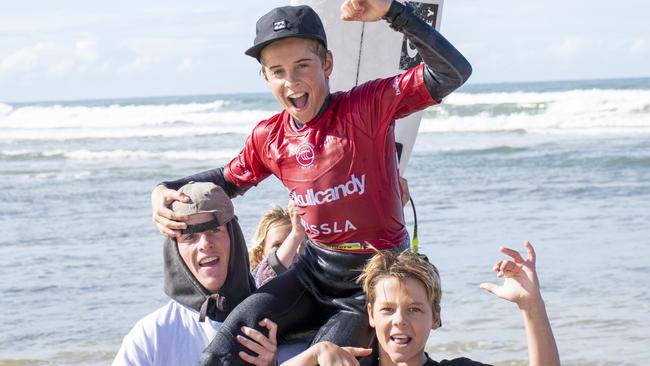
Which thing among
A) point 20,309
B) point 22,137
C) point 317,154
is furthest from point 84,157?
point 317,154

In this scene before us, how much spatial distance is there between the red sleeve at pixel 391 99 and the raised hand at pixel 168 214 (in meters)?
0.69

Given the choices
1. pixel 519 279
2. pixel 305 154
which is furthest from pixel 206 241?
pixel 519 279

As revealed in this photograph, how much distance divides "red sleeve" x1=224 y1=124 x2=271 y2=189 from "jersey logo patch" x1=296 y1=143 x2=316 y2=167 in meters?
0.22

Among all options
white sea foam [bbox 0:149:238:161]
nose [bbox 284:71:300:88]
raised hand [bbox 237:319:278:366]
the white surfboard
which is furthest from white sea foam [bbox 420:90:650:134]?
raised hand [bbox 237:319:278:366]

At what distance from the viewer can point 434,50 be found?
3262mm

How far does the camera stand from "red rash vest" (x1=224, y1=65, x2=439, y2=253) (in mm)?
3473

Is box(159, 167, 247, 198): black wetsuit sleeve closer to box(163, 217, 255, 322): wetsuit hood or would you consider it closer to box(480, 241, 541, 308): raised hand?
box(163, 217, 255, 322): wetsuit hood

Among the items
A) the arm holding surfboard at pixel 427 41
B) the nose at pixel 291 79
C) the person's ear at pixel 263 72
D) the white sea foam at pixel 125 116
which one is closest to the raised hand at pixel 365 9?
the arm holding surfboard at pixel 427 41

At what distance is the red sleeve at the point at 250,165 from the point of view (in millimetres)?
3796

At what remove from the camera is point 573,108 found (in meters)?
27.1

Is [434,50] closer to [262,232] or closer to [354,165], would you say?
[354,165]

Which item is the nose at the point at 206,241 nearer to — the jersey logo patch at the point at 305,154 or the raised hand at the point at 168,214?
the raised hand at the point at 168,214

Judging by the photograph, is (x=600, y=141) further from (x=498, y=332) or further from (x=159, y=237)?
(x=498, y=332)

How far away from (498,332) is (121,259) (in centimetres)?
424
